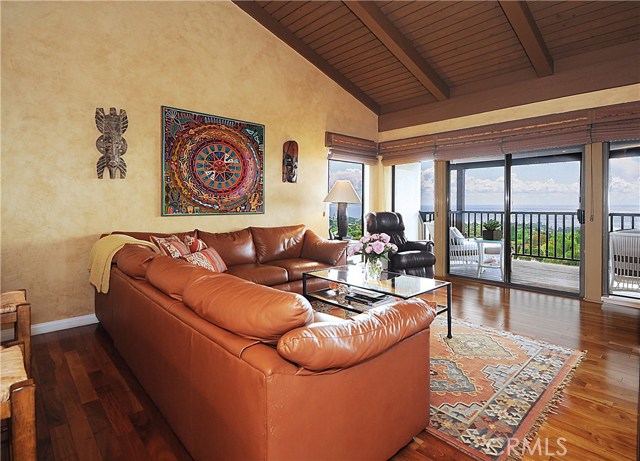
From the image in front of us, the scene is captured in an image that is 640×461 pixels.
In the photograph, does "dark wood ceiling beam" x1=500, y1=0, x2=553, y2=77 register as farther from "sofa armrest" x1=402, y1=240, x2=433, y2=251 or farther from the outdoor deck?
the outdoor deck

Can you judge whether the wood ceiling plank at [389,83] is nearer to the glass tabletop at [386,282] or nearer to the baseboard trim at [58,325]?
the glass tabletop at [386,282]

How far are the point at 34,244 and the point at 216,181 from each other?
185 centimetres

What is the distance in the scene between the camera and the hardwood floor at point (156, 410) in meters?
1.69

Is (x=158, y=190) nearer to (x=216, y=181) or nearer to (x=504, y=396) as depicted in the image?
(x=216, y=181)

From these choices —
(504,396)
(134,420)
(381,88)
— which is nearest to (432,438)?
(504,396)

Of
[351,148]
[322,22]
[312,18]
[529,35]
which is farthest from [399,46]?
[351,148]

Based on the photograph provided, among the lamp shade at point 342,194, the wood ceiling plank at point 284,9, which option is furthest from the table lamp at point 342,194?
the wood ceiling plank at point 284,9

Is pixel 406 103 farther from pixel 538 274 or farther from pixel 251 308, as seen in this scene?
pixel 251 308

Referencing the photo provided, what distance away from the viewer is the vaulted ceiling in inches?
148

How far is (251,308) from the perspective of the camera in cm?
127

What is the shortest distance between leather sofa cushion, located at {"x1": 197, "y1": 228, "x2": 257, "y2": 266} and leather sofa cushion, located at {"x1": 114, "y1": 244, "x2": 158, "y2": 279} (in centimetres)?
124

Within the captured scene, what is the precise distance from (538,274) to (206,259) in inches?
186

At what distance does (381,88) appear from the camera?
18.6ft

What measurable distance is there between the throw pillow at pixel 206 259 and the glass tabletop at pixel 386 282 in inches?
34.5
